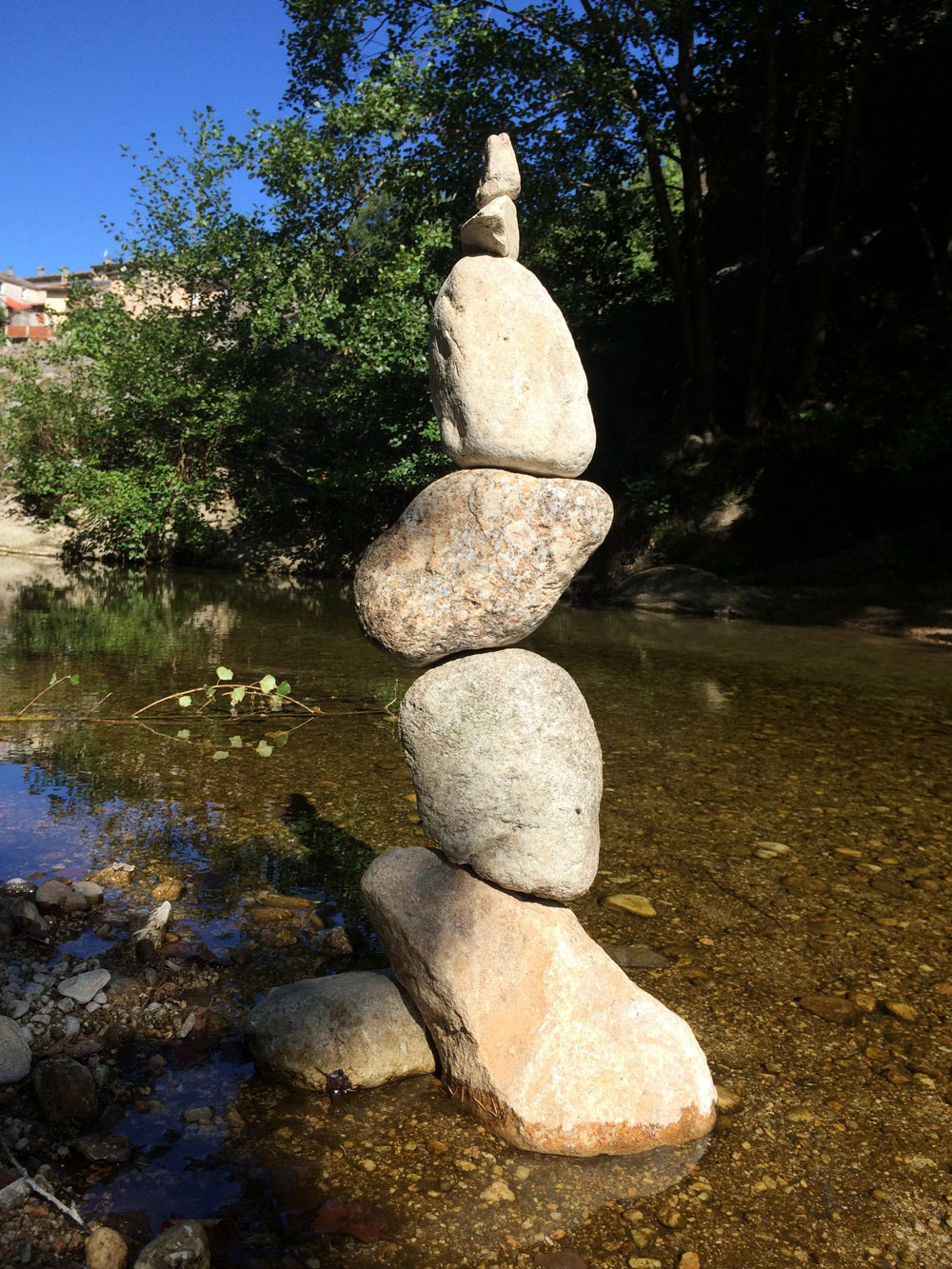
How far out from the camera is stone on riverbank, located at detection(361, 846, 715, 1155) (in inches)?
96.3

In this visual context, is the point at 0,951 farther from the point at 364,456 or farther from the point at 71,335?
the point at 71,335

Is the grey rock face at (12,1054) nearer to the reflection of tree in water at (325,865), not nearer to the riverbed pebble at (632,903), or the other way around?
the reflection of tree in water at (325,865)

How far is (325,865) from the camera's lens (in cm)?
425

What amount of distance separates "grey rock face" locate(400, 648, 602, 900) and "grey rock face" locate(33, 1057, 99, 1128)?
115cm

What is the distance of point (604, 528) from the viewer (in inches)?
109

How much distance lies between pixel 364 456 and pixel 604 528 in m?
15.7

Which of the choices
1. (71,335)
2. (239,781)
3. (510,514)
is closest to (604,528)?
(510,514)

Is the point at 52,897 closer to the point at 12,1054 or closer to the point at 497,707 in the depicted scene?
the point at 12,1054

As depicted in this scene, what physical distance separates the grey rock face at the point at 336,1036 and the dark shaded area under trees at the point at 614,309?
12.5 m

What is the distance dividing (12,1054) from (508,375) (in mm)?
2359

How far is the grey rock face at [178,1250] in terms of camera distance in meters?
1.88

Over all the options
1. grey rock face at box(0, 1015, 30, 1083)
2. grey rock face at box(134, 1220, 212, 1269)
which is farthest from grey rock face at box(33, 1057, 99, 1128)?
grey rock face at box(134, 1220, 212, 1269)

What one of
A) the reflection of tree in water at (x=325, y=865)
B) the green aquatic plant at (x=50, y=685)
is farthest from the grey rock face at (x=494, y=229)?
the green aquatic plant at (x=50, y=685)

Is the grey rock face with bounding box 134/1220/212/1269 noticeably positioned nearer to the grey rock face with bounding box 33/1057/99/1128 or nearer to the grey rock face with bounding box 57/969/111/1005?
the grey rock face with bounding box 33/1057/99/1128
